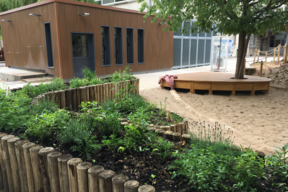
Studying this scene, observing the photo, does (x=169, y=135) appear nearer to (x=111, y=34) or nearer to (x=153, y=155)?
(x=153, y=155)

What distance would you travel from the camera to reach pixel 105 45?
13.2 metres

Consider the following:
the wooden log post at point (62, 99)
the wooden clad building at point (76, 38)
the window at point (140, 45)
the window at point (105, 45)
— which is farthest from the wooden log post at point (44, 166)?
the window at point (140, 45)

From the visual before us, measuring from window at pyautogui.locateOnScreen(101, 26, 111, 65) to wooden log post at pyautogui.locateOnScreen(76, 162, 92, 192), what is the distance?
11.5 meters

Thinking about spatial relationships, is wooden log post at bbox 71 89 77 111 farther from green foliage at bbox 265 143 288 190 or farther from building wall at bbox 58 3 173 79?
building wall at bbox 58 3 173 79

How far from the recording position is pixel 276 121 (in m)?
6.34

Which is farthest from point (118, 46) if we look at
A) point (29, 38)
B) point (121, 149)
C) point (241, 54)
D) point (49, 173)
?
point (49, 173)

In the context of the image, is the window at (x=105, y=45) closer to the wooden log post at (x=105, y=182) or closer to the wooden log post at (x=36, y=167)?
the wooden log post at (x=36, y=167)

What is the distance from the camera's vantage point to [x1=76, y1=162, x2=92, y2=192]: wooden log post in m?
2.14

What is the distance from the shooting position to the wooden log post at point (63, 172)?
2.28 meters

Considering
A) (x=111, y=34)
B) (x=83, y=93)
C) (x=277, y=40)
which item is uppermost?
(x=277, y=40)

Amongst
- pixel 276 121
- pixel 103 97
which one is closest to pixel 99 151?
pixel 103 97

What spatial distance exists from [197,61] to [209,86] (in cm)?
1247

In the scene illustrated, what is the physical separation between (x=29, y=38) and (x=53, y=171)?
499 inches

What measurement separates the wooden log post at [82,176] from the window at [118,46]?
1214 cm
